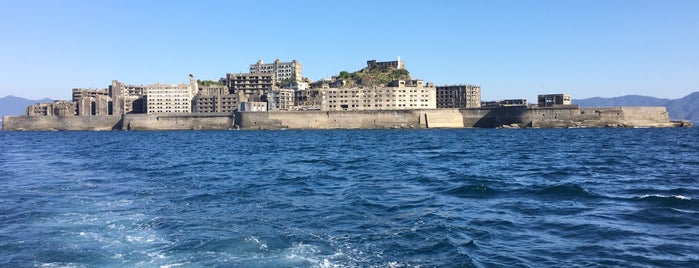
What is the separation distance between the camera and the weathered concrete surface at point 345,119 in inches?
3691

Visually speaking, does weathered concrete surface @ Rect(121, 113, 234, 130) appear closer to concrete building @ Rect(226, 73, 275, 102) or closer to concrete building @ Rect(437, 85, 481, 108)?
concrete building @ Rect(226, 73, 275, 102)

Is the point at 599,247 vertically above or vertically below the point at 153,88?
below

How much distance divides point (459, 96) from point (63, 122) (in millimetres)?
A: 88657

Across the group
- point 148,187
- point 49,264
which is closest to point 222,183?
point 148,187

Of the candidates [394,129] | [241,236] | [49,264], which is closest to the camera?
[49,264]

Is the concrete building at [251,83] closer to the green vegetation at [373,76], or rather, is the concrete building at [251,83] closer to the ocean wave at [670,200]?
the green vegetation at [373,76]

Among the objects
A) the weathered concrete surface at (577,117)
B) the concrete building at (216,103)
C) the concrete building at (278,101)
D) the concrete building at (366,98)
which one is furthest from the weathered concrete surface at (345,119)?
the concrete building at (278,101)

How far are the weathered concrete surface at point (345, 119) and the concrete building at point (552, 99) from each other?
28338 mm

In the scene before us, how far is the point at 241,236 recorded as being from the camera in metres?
11.3

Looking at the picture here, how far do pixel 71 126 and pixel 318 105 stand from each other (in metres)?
52.6

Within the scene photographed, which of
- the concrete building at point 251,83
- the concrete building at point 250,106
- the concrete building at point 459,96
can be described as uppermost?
the concrete building at point 251,83

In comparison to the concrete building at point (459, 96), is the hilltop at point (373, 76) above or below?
above

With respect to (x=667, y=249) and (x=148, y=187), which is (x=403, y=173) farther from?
(x=667, y=249)

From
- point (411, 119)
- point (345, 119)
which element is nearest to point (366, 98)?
point (345, 119)
